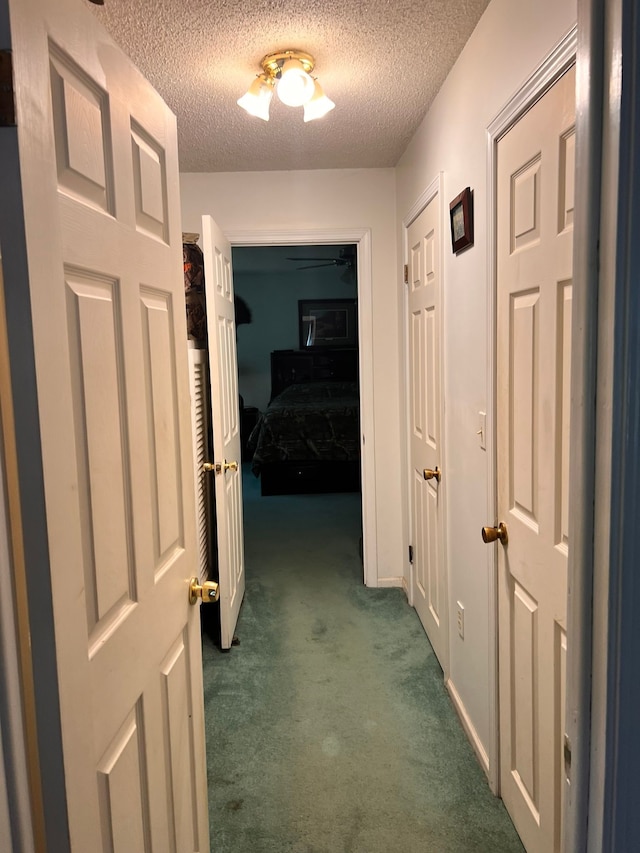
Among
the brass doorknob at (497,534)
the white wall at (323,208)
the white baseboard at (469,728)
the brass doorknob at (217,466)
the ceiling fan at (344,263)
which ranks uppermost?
the ceiling fan at (344,263)

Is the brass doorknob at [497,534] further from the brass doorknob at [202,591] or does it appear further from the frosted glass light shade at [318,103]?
the frosted glass light shade at [318,103]

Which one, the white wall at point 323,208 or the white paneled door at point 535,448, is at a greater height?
the white wall at point 323,208

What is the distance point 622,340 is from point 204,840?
5.12ft

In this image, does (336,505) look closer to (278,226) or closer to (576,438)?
(278,226)

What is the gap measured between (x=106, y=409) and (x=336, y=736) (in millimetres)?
1758

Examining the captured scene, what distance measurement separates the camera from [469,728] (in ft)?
7.12

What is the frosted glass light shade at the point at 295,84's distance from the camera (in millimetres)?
1962

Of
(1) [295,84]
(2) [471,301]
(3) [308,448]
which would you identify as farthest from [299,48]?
(3) [308,448]

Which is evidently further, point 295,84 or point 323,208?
point 323,208

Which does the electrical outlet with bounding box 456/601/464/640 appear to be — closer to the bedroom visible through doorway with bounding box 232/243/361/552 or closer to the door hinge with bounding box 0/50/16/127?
the door hinge with bounding box 0/50/16/127

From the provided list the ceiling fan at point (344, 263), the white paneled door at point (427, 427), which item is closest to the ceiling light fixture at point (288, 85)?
the white paneled door at point (427, 427)

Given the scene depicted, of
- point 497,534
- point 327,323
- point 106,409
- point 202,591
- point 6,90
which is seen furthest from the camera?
point 327,323

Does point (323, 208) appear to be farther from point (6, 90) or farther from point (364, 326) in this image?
point (6, 90)

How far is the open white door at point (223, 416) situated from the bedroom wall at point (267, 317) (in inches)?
205
